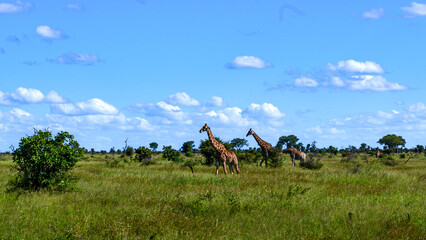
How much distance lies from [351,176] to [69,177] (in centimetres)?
1263

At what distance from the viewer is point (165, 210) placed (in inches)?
372

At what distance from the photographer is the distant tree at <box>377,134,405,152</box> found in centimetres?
9004

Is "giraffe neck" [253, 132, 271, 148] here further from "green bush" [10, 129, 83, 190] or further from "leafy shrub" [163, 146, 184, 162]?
"green bush" [10, 129, 83, 190]

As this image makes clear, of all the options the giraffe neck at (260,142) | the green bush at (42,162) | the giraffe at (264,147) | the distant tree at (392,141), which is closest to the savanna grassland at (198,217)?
the green bush at (42,162)

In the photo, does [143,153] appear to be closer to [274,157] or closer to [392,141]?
[274,157]

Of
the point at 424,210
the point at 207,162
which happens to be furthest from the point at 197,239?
the point at 207,162

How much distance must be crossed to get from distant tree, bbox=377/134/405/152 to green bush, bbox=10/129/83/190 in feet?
288

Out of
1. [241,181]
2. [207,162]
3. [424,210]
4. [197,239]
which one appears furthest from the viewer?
[207,162]

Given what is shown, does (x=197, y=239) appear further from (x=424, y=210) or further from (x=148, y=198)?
(x=424, y=210)

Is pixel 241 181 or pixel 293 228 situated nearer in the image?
pixel 293 228

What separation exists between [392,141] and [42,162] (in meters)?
89.4

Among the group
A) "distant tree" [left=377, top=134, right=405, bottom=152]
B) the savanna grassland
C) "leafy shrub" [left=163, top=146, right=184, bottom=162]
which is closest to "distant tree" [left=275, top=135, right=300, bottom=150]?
"distant tree" [left=377, top=134, right=405, bottom=152]

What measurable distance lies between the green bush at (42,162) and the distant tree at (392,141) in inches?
3460

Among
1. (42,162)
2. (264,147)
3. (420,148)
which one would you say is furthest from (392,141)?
(42,162)
